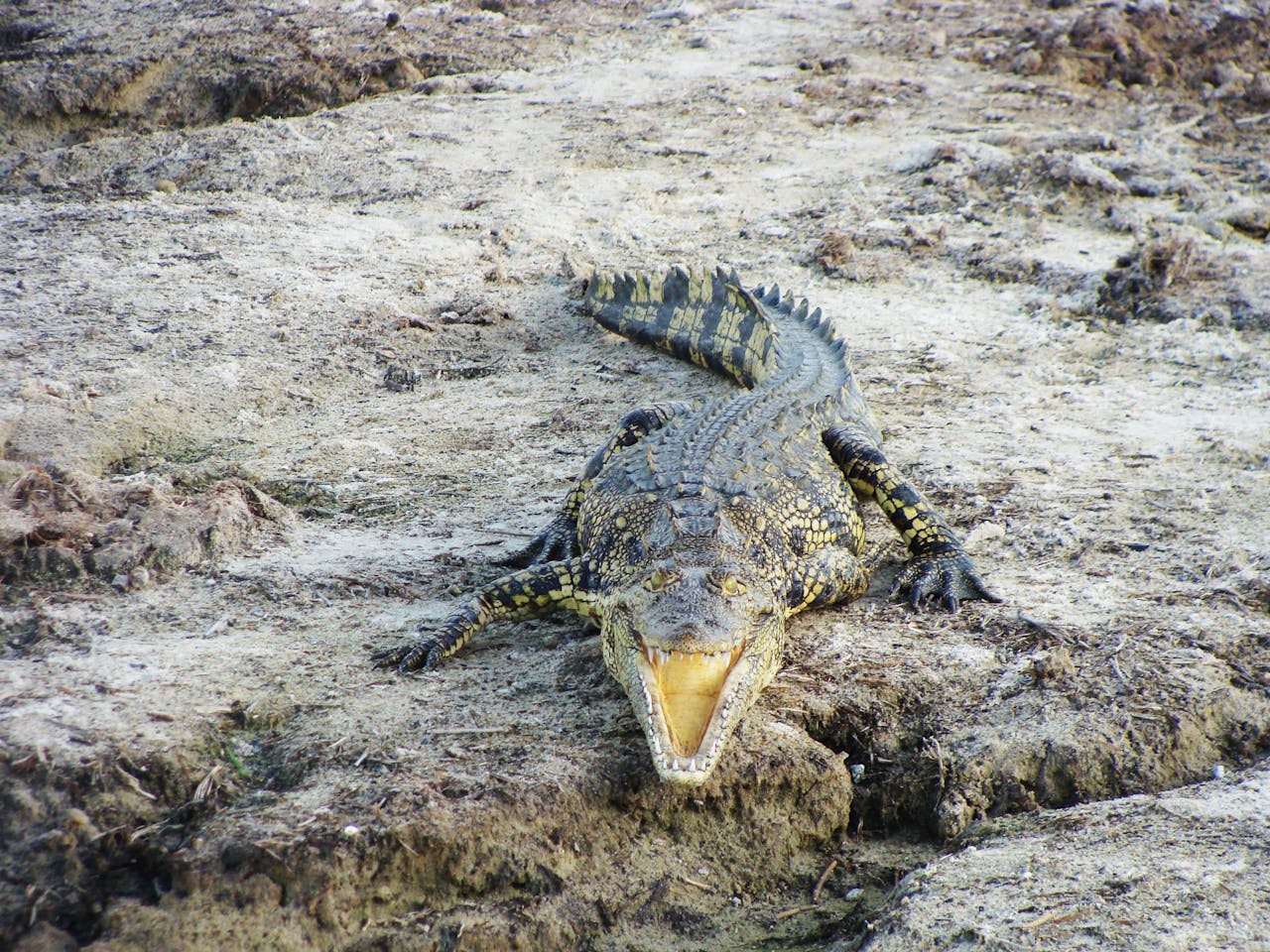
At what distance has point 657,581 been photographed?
3137 mm

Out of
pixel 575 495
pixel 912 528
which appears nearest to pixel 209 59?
pixel 575 495

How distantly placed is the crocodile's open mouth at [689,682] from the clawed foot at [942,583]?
1.13m

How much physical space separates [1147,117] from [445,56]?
6237mm

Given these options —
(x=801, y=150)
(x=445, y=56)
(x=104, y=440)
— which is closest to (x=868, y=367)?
(x=801, y=150)

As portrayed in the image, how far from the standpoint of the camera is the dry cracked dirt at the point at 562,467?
2672 mm

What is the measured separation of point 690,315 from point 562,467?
1.54 m

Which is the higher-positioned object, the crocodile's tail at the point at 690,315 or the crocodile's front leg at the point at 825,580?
the crocodile's tail at the point at 690,315

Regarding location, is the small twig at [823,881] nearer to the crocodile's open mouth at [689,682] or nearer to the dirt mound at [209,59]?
the crocodile's open mouth at [689,682]

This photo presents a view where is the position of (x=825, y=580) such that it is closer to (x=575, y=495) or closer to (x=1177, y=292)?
(x=575, y=495)

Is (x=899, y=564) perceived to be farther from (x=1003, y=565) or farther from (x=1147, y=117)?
(x=1147, y=117)

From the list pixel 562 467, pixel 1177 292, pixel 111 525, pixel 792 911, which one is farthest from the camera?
pixel 1177 292

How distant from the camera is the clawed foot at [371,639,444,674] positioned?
11.0 feet

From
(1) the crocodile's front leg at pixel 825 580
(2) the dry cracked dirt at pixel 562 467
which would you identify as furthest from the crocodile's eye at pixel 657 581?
(1) the crocodile's front leg at pixel 825 580

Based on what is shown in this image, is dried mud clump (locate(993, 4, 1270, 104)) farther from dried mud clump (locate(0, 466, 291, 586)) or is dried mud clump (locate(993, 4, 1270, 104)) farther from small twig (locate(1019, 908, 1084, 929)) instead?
small twig (locate(1019, 908, 1084, 929))
